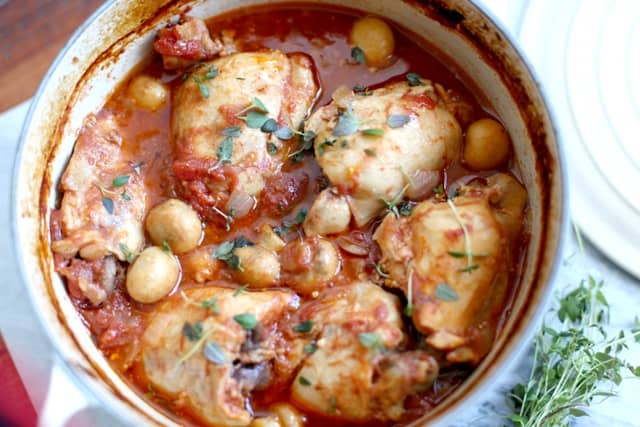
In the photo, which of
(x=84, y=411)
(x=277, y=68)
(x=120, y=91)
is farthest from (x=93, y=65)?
(x=84, y=411)

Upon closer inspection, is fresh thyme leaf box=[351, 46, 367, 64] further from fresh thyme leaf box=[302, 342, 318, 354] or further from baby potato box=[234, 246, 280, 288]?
fresh thyme leaf box=[302, 342, 318, 354]

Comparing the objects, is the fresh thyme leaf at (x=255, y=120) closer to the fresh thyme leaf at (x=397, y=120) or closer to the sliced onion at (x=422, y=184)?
the fresh thyme leaf at (x=397, y=120)

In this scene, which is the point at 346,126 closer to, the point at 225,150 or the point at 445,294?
the point at 225,150

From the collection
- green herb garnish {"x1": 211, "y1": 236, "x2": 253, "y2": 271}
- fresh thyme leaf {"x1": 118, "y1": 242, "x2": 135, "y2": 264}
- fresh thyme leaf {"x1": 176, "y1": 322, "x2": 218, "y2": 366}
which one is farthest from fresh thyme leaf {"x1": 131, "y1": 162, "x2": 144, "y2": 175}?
fresh thyme leaf {"x1": 176, "y1": 322, "x2": 218, "y2": 366}

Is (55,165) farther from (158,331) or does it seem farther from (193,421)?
(193,421)

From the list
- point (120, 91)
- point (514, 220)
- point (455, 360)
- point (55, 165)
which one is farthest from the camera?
point (120, 91)

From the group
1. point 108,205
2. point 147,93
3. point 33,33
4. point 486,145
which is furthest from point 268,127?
point 33,33
